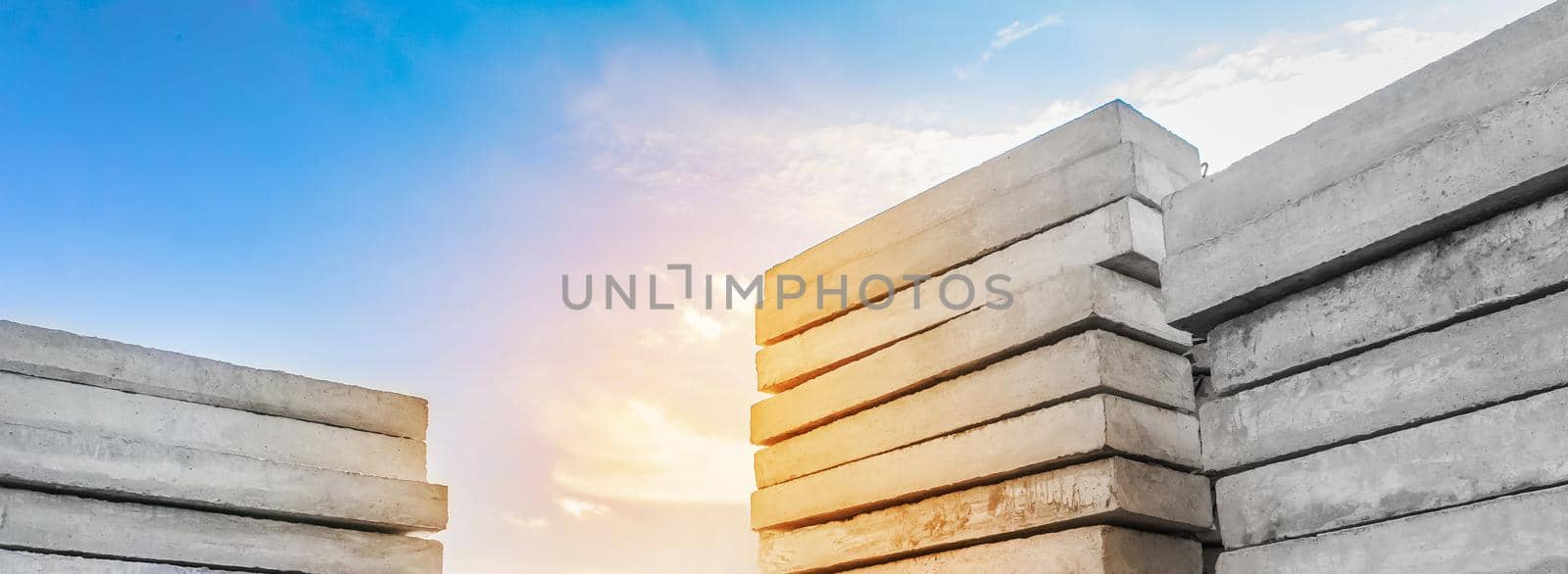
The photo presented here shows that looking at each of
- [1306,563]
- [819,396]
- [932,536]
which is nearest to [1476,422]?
[1306,563]

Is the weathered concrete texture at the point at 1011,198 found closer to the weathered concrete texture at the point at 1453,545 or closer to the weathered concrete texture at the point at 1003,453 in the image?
the weathered concrete texture at the point at 1003,453

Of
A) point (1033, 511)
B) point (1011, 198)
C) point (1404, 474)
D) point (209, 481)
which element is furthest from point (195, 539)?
point (1404, 474)

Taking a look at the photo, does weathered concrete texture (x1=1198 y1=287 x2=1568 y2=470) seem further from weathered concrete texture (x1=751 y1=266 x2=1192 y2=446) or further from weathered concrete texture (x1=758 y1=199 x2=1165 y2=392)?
weathered concrete texture (x1=758 y1=199 x2=1165 y2=392)

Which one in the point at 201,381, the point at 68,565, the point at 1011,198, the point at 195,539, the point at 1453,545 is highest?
the point at 1011,198

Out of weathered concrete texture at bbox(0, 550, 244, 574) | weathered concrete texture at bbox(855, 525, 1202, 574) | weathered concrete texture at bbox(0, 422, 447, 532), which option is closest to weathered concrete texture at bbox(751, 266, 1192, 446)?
weathered concrete texture at bbox(855, 525, 1202, 574)

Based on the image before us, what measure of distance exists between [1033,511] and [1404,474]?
1277 millimetres

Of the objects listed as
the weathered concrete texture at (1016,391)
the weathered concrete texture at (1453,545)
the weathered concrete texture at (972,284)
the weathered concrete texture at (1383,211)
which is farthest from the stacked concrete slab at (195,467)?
the weathered concrete texture at (1453,545)

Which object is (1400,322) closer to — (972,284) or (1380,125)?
(1380,125)

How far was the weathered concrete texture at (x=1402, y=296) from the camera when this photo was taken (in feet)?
9.76

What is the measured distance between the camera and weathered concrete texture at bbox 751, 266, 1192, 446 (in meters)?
4.18

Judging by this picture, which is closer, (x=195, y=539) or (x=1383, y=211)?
(x=1383, y=211)

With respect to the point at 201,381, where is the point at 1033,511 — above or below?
below

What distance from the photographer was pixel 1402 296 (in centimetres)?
324

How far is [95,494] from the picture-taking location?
507cm
